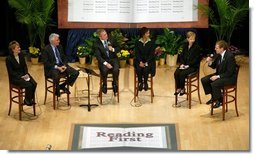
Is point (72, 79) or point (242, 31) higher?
point (242, 31)

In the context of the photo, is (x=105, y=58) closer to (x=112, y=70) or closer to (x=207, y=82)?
(x=112, y=70)

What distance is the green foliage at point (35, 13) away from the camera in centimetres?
1138

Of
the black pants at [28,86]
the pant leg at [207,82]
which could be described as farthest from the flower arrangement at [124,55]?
the black pants at [28,86]

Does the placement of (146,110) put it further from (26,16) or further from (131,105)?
(26,16)

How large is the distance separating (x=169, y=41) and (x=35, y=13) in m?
2.68

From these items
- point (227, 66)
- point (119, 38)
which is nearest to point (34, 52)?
point (119, 38)

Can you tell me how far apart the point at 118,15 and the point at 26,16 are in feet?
5.99

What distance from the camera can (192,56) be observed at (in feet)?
30.0

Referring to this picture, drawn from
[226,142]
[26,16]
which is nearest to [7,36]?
[26,16]

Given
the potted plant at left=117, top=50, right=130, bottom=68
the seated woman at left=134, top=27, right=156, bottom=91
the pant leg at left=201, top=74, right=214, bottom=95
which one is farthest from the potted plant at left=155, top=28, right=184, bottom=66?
the pant leg at left=201, top=74, right=214, bottom=95

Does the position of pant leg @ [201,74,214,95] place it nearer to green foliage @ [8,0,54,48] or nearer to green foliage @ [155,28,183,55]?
green foliage @ [155,28,183,55]

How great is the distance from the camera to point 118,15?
1179cm

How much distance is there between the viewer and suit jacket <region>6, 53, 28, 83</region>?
8.59 metres

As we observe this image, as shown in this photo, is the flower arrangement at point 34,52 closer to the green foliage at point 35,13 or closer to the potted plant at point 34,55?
the potted plant at point 34,55
